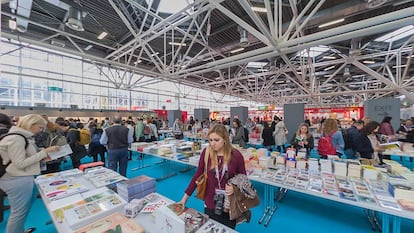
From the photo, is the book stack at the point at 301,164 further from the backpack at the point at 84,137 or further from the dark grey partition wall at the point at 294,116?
the dark grey partition wall at the point at 294,116

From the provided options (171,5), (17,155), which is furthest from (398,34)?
(17,155)

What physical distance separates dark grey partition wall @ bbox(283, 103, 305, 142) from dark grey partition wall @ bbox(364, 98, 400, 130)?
2982 mm

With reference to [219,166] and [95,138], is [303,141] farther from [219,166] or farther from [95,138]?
[95,138]

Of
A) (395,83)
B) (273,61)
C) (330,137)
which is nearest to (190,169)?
(330,137)

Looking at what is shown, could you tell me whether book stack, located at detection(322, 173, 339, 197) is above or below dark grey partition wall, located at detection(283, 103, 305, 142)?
below

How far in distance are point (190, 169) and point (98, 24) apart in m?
5.78

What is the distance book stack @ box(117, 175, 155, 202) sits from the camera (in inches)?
75.7

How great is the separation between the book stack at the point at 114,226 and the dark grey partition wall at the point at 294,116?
31.6 ft

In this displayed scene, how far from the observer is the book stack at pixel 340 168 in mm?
2799

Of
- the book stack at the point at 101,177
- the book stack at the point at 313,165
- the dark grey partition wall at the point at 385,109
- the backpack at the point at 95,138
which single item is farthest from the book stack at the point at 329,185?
the dark grey partition wall at the point at 385,109

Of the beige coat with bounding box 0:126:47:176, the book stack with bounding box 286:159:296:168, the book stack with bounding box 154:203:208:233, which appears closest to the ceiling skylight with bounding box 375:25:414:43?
the book stack with bounding box 286:159:296:168

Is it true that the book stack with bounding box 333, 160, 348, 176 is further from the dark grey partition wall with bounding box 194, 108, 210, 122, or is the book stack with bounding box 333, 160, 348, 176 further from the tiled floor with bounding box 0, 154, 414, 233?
the dark grey partition wall with bounding box 194, 108, 210, 122

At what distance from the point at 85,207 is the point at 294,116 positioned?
988cm

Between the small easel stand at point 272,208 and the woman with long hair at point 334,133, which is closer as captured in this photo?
the small easel stand at point 272,208
